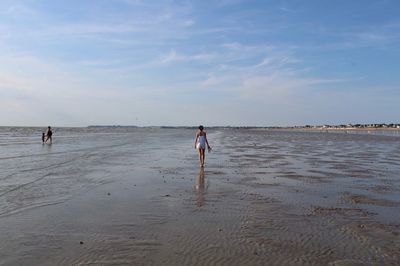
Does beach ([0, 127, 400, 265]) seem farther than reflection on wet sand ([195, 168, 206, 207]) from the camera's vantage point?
No

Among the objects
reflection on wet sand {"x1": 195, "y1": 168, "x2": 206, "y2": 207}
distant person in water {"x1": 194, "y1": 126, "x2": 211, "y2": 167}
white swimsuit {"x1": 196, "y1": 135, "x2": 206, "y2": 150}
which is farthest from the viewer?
white swimsuit {"x1": 196, "y1": 135, "x2": 206, "y2": 150}

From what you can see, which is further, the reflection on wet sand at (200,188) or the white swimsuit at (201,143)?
the white swimsuit at (201,143)

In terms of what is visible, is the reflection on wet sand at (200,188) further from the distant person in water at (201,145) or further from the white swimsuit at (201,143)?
the white swimsuit at (201,143)

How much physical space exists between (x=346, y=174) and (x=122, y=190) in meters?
9.74

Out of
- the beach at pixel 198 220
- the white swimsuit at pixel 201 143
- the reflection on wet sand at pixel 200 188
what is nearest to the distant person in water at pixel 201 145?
the white swimsuit at pixel 201 143

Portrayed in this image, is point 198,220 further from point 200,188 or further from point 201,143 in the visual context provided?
point 201,143

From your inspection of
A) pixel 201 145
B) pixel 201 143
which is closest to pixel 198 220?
pixel 201 145

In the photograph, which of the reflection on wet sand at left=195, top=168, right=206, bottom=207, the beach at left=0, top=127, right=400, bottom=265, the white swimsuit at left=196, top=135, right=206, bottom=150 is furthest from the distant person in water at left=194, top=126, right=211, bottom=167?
the beach at left=0, top=127, right=400, bottom=265

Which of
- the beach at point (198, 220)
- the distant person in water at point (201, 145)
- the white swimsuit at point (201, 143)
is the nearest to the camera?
the beach at point (198, 220)

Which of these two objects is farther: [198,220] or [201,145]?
[201,145]

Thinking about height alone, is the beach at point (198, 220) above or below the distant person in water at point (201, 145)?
below

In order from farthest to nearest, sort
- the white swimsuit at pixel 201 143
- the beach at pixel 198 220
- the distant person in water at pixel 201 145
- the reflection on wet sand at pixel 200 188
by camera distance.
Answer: the white swimsuit at pixel 201 143 → the distant person in water at pixel 201 145 → the reflection on wet sand at pixel 200 188 → the beach at pixel 198 220

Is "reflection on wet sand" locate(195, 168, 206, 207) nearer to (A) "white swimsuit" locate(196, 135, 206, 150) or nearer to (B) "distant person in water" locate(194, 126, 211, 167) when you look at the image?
(B) "distant person in water" locate(194, 126, 211, 167)

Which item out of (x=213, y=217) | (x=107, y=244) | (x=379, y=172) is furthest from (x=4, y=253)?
(x=379, y=172)
